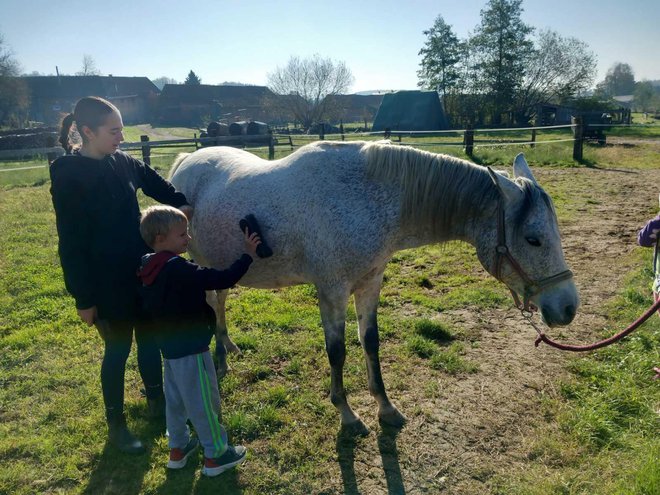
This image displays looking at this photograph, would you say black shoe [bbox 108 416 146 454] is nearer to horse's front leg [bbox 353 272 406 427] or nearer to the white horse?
the white horse

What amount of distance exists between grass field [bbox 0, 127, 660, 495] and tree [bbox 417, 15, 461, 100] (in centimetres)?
3862

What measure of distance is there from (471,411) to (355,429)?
36.4 inches

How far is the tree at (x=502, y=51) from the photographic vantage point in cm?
3731

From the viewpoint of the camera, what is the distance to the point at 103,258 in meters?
2.72

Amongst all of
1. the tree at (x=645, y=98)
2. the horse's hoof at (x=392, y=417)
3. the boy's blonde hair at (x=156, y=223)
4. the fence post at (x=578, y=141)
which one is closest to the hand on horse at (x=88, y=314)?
the boy's blonde hair at (x=156, y=223)

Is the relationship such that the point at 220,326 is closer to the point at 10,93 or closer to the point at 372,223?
the point at 372,223

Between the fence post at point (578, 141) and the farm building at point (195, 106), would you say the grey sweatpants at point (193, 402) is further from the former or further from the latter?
the farm building at point (195, 106)

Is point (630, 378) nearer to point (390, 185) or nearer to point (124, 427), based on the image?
point (390, 185)

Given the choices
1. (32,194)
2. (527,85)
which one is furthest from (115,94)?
(32,194)

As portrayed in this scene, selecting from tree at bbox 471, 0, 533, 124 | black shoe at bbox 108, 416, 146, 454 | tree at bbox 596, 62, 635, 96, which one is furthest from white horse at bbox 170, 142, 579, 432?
tree at bbox 596, 62, 635, 96

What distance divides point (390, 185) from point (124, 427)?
8.25 ft

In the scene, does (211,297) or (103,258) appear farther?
(211,297)

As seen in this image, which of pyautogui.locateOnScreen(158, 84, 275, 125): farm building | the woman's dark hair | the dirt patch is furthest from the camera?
pyautogui.locateOnScreen(158, 84, 275, 125): farm building

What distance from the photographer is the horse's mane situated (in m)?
2.87
